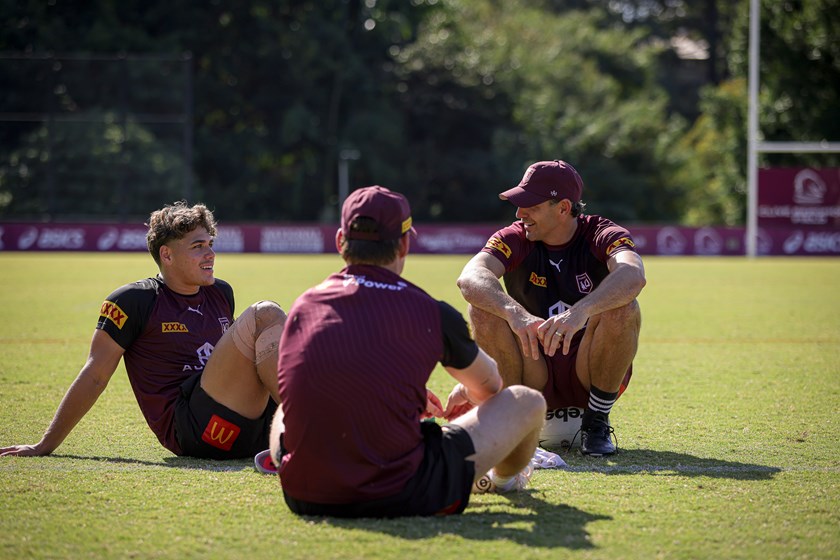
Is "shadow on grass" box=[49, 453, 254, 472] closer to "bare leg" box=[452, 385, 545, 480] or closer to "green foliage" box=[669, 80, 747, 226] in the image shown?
"bare leg" box=[452, 385, 545, 480]

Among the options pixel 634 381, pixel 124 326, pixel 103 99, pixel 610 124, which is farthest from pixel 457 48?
pixel 124 326

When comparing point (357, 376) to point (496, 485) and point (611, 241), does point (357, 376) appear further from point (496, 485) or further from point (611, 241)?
point (611, 241)

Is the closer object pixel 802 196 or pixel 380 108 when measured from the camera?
pixel 802 196

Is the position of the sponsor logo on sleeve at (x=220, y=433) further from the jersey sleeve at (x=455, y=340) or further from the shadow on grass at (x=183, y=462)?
the jersey sleeve at (x=455, y=340)

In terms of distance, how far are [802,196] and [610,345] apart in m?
28.3

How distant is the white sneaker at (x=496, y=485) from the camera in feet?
15.5

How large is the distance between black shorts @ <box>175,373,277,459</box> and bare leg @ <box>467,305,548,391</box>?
4.01 ft

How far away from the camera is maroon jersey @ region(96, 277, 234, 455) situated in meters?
5.39

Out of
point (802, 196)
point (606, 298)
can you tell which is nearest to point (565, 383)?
point (606, 298)

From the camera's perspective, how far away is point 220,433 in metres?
5.38

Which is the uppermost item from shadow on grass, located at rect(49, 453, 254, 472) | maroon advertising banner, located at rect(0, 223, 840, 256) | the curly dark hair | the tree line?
the tree line

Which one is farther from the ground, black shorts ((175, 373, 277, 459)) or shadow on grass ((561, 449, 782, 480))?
black shorts ((175, 373, 277, 459))

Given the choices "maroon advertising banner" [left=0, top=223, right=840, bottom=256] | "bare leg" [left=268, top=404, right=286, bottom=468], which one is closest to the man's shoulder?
"bare leg" [left=268, top=404, right=286, bottom=468]

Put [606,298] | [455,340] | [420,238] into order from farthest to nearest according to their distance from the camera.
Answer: [420,238]
[606,298]
[455,340]
